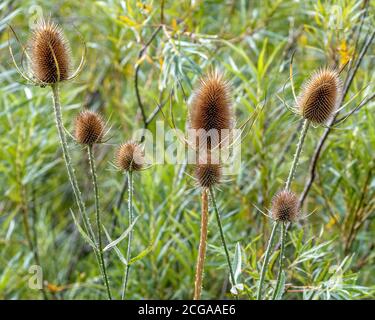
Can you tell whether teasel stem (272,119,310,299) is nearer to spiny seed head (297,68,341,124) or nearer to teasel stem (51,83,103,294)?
spiny seed head (297,68,341,124)

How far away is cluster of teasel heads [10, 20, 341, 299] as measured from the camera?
2.62ft

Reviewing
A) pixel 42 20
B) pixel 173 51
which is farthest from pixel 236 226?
pixel 42 20

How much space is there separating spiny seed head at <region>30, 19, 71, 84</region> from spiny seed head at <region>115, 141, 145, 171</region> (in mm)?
121

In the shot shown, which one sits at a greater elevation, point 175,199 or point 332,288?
point 175,199

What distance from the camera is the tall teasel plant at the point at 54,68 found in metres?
0.80

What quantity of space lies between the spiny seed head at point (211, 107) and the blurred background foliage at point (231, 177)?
27cm

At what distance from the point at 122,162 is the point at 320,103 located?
0.27 meters

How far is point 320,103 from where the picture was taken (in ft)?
2.69

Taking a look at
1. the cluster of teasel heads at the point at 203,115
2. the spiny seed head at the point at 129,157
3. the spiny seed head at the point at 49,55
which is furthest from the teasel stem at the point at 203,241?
the spiny seed head at the point at 49,55

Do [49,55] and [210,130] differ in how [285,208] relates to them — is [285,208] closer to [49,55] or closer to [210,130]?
[210,130]

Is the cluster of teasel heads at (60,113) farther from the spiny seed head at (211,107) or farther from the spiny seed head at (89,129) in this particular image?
the spiny seed head at (211,107)

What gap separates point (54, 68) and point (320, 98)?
34 cm

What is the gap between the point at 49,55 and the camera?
84 centimetres
